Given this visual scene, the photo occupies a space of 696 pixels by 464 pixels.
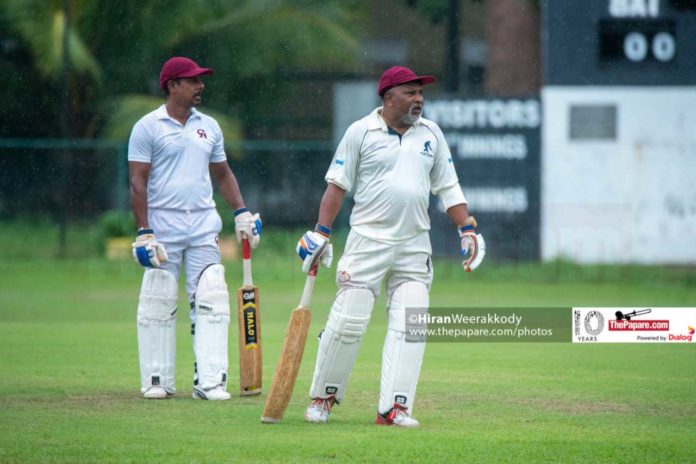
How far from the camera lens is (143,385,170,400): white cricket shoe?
9352mm

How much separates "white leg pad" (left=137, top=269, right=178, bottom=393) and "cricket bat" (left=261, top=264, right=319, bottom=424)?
4.64 feet

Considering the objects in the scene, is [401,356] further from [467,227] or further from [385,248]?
[467,227]

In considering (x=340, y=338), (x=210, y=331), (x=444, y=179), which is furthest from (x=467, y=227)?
(x=210, y=331)

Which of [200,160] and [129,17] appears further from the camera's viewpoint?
[129,17]

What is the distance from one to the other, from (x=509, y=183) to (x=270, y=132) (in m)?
9.59

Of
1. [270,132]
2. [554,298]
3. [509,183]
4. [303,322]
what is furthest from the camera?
[270,132]

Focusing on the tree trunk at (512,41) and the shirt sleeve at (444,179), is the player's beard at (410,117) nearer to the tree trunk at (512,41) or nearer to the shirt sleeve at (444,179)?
the shirt sleeve at (444,179)

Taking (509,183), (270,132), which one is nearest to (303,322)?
(509,183)

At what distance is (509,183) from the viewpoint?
21391mm

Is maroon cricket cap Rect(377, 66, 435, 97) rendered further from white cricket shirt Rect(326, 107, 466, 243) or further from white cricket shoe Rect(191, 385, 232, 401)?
white cricket shoe Rect(191, 385, 232, 401)

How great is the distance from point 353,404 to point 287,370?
1.13 metres

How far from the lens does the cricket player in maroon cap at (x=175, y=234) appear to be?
945cm

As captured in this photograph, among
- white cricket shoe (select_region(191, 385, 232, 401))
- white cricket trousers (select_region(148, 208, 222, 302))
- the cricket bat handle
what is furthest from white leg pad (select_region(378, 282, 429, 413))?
white cricket trousers (select_region(148, 208, 222, 302))

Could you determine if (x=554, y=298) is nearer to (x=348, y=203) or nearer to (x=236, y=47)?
(x=348, y=203)
